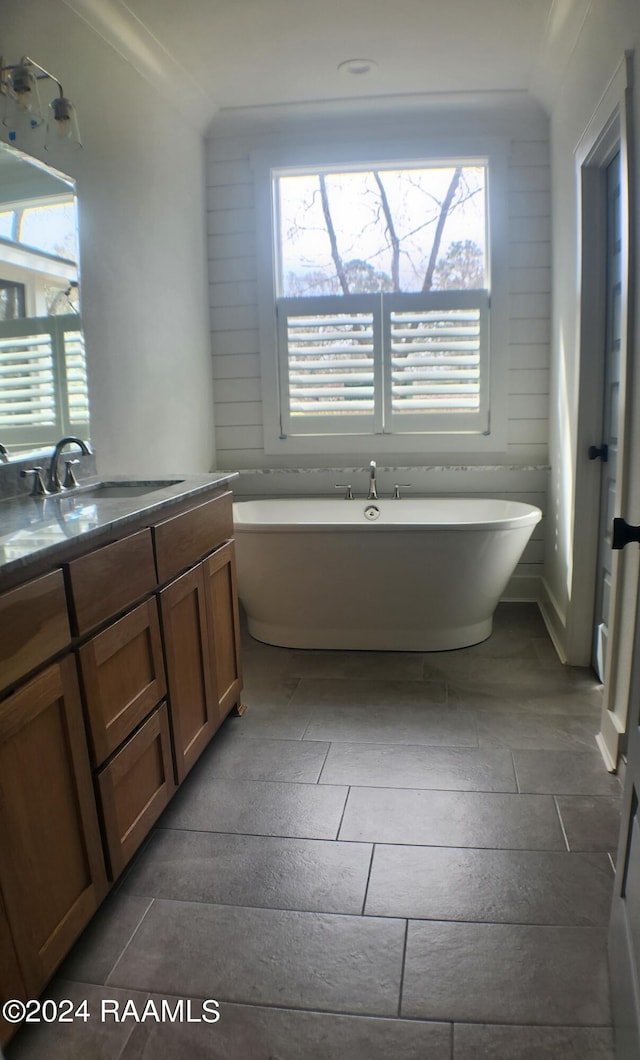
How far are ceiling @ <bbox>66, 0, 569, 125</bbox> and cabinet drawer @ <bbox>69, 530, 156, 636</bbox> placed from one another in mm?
2105

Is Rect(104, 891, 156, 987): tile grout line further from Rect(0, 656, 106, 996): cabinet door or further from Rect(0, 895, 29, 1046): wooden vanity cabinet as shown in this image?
Rect(0, 895, 29, 1046): wooden vanity cabinet

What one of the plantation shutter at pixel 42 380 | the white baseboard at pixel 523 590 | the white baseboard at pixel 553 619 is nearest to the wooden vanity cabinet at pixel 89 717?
the plantation shutter at pixel 42 380

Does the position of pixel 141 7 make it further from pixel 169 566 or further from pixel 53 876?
pixel 53 876

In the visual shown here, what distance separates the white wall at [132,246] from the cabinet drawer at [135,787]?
1.29m

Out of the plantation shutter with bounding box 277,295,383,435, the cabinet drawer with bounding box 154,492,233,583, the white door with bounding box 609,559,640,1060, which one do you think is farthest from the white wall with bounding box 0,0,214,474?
the white door with bounding box 609,559,640,1060

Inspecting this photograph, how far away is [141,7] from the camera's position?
108 inches

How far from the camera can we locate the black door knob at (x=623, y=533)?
4.43 ft

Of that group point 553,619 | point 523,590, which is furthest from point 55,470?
point 523,590

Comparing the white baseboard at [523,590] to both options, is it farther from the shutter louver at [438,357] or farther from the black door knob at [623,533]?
the black door knob at [623,533]

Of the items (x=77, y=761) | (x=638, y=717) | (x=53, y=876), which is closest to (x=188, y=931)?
(x=53, y=876)

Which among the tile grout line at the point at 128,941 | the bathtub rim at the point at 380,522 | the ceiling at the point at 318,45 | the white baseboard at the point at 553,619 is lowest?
the tile grout line at the point at 128,941

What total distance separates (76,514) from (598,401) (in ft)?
7.06

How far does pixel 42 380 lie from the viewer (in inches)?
96.1

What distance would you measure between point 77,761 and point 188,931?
520mm
